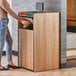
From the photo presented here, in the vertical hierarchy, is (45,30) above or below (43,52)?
above

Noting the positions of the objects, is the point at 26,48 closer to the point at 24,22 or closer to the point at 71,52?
the point at 24,22

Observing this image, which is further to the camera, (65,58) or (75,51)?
(75,51)

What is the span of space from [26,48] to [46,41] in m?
0.33

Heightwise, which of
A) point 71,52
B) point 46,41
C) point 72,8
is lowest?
point 71,52

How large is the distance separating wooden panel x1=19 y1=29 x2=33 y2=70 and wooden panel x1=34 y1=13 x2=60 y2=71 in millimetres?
96

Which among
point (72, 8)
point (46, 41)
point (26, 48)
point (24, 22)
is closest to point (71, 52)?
point (46, 41)

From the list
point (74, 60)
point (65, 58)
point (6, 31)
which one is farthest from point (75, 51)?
point (6, 31)

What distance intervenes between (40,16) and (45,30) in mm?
238

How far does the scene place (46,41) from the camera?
4.95 metres

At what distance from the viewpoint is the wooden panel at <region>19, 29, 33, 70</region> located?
490 cm

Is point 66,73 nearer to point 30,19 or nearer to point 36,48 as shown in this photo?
point 36,48

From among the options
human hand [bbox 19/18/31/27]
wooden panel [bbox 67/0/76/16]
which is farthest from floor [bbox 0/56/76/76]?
wooden panel [bbox 67/0/76/16]

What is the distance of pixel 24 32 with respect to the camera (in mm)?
5027

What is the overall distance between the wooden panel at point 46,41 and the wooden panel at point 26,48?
10cm
